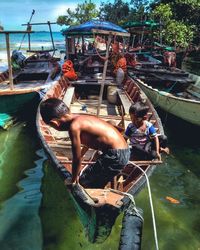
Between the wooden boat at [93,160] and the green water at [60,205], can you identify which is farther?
the green water at [60,205]

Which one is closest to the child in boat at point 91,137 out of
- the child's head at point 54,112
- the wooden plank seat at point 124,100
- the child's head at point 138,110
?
the child's head at point 54,112

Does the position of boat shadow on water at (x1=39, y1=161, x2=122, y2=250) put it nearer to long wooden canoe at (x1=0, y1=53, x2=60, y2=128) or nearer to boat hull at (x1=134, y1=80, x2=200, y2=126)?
long wooden canoe at (x1=0, y1=53, x2=60, y2=128)

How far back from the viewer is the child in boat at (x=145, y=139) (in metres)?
4.59

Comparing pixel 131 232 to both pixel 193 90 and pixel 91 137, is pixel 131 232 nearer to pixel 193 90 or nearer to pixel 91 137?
pixel 91 137

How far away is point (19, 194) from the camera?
229 inches

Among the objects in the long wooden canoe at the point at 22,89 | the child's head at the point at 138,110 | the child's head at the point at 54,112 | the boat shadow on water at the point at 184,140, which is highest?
the child's head at the point at 54,112

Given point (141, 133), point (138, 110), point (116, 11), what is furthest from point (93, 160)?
point (116, 11)

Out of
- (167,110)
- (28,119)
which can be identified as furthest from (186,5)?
(28,119)

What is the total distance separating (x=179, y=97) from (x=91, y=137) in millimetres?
7071

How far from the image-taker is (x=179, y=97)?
965cm

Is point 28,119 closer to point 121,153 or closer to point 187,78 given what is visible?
point 187,78

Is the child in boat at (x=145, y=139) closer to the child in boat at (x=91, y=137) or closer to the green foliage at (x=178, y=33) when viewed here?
the child in boat at (x=91, y=137)

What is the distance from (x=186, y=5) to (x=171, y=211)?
64.8 ft

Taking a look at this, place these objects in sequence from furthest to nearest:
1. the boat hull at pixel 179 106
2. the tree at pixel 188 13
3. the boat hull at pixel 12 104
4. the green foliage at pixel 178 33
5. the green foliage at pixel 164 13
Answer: the tree at pixel 188 13, the green foliage at pixel 164 13, the green foliage at pixel 178 33, the boat hull at pixel 12 104, the boat hull at pixel 179 106
